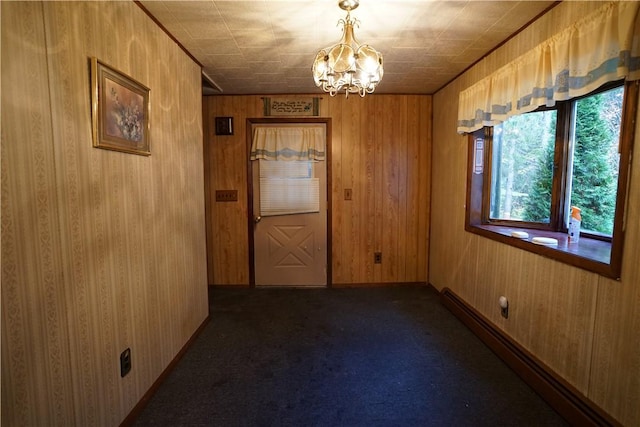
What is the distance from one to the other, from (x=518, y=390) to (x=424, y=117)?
2720 mm

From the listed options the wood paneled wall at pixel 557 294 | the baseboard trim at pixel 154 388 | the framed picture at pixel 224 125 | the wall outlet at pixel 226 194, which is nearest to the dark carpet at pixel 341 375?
the baseboard trim at pixel 154 388

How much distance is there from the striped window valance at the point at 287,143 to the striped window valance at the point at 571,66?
1.73 meters

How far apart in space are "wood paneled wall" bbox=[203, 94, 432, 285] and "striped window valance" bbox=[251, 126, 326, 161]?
16cm

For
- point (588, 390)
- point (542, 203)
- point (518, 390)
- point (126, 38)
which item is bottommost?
point (518, 390)

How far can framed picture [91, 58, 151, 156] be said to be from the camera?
1250 millimetres

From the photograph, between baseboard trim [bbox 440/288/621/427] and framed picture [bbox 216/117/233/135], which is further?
framed picture [bbox 216/117/233/135]

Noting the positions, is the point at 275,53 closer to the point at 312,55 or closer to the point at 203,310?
the point at 312,55

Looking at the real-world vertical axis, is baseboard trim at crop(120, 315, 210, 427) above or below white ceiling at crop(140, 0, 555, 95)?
below

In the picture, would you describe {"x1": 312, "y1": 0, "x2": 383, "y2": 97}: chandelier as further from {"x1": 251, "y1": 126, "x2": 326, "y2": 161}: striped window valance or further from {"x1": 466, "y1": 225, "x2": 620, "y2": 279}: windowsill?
{"x1": 251, "y1": 126, "x2": 326, "y2": 161}: striped window valance

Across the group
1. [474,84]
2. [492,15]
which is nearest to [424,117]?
[474,84]

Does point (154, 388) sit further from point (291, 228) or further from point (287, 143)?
point (287, 143)

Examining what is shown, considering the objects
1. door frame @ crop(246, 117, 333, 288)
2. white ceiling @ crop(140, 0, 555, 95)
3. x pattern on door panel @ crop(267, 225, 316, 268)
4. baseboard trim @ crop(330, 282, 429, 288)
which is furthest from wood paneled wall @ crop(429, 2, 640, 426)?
x pattern on door panel @ crop(267, 225, 316, 268)

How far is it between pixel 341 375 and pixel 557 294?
1386mm

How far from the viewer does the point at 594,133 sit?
183 cm
